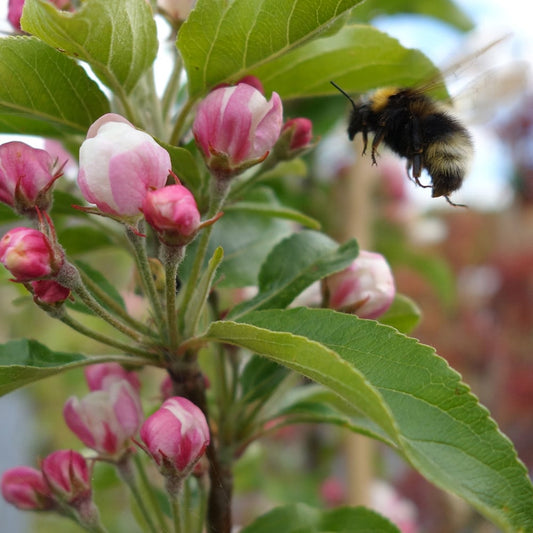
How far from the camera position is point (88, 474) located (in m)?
0.81

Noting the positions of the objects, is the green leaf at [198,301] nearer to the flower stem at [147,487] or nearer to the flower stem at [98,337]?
the flower stem at [98,337]

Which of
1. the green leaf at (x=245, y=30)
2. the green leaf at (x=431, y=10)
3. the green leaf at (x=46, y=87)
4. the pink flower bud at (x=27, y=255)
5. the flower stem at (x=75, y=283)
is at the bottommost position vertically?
the flower stem at (x=75, y=283)

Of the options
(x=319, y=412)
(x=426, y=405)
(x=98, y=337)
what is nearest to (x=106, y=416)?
(x=98, y=337)

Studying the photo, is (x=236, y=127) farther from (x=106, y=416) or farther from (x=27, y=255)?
(x=106, y=416)

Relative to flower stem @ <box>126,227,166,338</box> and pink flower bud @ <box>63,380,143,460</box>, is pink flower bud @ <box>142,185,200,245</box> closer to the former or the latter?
flower stem @ <box>126,227,166,338</box>

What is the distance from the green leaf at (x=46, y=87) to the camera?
2.15 feet

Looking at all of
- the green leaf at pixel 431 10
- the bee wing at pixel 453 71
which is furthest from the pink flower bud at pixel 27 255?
the green leaf at pixel 431 10

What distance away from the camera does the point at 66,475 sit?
793mm

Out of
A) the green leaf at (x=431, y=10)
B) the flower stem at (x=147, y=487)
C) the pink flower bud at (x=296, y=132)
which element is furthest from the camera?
the green leaf at (x=431, y=10)

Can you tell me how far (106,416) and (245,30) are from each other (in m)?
0.47

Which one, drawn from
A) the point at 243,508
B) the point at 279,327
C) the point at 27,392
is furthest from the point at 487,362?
the point at 279,327

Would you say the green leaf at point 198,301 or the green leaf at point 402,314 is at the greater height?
the green leaf at point 198,301

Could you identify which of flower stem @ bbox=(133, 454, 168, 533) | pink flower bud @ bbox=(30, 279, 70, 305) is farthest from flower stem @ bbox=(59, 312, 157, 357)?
flower stem @ bbox=(133, 454, 168, 533)

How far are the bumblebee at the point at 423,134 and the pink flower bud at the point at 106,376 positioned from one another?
0.41 meters
